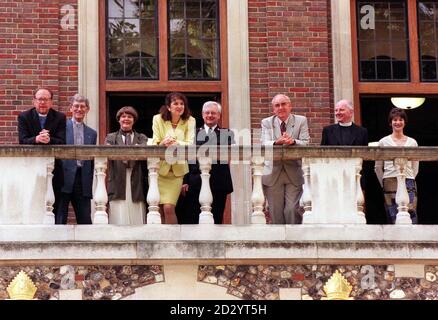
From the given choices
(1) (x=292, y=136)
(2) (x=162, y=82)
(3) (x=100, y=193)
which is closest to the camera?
(3) (x=100, y=193)

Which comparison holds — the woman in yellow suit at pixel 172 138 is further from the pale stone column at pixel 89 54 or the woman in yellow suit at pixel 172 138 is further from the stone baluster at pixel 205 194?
the pale stone column at pixel 89 54

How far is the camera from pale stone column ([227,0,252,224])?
17578mm

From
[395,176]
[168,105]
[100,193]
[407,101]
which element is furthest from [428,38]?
[100,193]

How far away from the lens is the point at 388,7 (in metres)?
18.8

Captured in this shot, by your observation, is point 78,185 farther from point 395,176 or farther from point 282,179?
point 395,176

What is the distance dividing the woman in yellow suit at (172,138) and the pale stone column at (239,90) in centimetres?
179

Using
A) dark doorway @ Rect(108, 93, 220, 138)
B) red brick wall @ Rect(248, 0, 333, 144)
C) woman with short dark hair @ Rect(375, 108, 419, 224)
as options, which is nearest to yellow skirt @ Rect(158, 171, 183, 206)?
woman with short dark hair @ Rect(375, 108, 419, 224)

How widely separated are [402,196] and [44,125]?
393 cm

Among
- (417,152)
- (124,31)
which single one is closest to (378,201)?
(417,152)

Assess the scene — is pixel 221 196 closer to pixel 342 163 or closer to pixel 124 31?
pixel 342 163

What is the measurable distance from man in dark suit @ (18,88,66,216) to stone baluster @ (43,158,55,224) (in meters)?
0.18

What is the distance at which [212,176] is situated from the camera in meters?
15.9

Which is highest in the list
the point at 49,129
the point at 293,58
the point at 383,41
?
the point at 383,41

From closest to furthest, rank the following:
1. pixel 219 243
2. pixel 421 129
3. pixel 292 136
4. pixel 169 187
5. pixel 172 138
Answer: pixel 219 243 < pixel 172 138 < pixel 169 187 < pixel 292 136 < pixel 421 129
